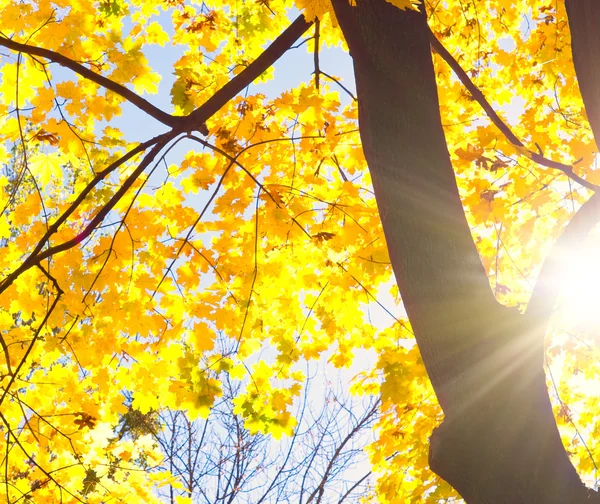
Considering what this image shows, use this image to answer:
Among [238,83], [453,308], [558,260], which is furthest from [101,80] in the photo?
[558,260]

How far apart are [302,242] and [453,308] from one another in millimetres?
2388

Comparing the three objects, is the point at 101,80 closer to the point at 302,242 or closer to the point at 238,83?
the point at 238,83

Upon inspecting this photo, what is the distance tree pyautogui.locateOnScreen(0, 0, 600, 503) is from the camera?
1.87m

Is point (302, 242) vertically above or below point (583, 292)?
above

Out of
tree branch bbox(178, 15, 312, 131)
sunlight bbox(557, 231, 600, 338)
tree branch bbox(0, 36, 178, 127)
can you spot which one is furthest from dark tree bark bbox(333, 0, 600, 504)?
tree branch bbox(0, 36, 178, 127)

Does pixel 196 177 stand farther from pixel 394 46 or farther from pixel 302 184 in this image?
pixel 394 46

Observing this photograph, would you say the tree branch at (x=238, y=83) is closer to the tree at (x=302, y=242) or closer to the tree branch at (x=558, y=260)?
the tree at (x=302, y=242)

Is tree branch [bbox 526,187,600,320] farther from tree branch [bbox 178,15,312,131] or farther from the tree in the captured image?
tree branch [bbox 178,15,312,131]

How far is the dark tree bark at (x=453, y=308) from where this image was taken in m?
1.74

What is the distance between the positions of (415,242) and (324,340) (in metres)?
2.77

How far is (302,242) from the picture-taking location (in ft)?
13.7

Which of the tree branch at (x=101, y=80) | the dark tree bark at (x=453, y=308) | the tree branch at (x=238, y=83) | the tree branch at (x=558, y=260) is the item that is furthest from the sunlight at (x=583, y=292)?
the tree branch at (x=101, y=80)

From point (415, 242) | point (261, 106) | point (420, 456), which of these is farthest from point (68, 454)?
point (415, 242)

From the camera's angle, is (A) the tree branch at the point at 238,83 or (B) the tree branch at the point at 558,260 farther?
(A) the tree branch at the point at 238,83
